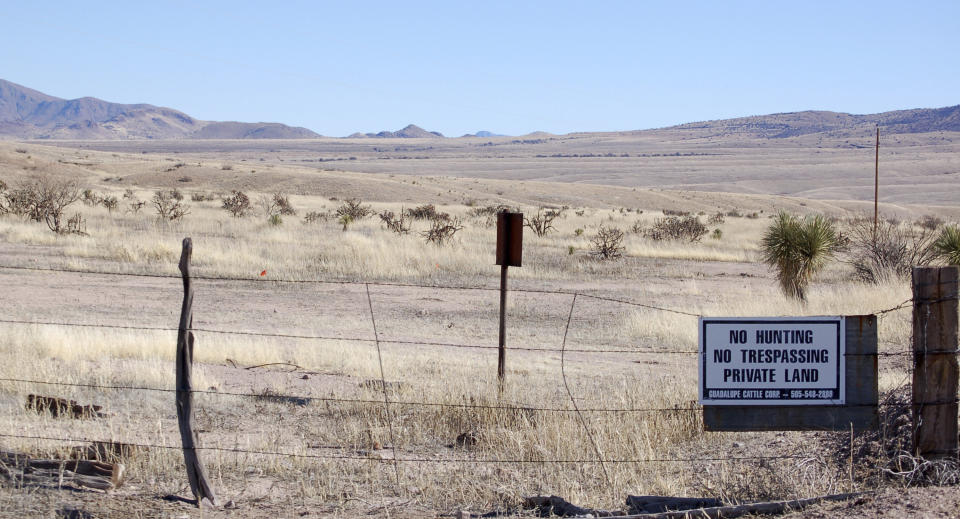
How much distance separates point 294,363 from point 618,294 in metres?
10.2

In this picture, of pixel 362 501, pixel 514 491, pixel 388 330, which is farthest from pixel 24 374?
pixel 388 330

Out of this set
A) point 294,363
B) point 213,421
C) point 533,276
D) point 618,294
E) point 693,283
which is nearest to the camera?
point 213,421

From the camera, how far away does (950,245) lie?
53.3 feet

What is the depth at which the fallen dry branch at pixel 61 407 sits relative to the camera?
7991mm

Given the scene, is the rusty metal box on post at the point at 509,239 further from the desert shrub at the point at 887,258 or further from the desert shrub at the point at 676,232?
the desert shrub at the point at 676,232

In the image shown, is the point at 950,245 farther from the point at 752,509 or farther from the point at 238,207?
the point at 238,207

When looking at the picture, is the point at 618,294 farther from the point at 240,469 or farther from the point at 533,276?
the point at 240,469

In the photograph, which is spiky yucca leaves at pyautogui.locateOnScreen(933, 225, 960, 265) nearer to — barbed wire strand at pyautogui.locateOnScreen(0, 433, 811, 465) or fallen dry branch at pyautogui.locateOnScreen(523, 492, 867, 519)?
barbed wire strand at pyautogui.locateOnScreen(0, 433, 811, 465)

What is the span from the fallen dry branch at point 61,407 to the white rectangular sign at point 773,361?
5.40m

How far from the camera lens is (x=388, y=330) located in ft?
50.0

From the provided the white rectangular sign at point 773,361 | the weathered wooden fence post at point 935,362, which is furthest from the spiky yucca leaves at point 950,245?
the white rectangular sign at point 773,361

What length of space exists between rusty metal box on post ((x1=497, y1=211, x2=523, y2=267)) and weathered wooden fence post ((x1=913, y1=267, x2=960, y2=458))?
441 cm

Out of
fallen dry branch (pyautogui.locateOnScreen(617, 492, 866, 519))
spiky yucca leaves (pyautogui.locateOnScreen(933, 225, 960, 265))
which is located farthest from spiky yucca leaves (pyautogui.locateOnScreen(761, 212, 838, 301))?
fallen dry branch (pyautogui.locateOnScreen(617, 492, 866, 519))

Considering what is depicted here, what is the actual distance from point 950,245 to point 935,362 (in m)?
11.8
